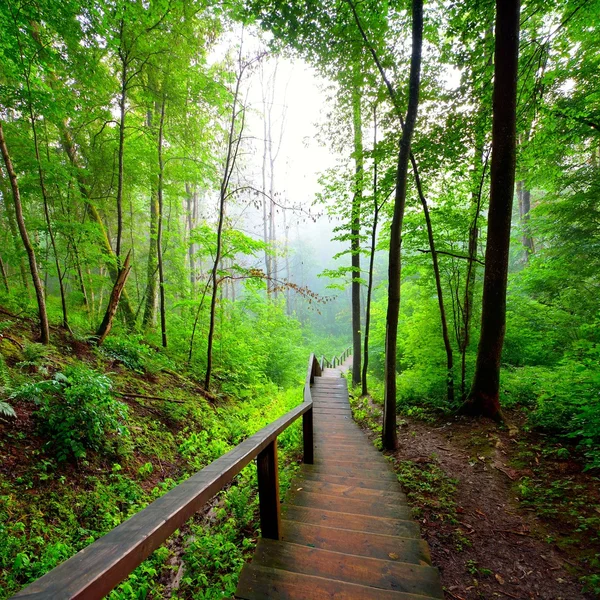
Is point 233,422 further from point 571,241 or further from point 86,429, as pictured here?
point 571,241

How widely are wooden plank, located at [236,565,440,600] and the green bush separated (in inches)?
103

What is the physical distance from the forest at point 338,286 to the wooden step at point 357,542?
25 centimetres

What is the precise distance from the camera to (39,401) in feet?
10.8

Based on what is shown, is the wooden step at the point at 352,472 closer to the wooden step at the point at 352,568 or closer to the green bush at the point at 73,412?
the wooden step at the point at 352,568

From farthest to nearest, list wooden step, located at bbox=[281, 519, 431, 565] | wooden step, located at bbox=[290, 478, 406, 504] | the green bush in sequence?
1. the green bush
2. wooden step, located at bbox=[290, 478, 406, 504]
3. wooden step, located at bbox=[281, 519, 431, 565]

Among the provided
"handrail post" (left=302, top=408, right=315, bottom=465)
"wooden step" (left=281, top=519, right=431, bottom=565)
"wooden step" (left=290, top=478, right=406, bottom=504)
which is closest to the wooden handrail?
"wooden step" (left=281, top=519, right=431, bottom=565)

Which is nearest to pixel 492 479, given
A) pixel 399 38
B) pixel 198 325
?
pixel 399 38

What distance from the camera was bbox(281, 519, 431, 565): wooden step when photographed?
7.16 feet

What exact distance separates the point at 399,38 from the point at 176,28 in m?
4.43

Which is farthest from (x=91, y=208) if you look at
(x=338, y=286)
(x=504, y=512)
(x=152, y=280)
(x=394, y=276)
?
(x=504, y=512)

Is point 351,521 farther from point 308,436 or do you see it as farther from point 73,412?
point 73,412

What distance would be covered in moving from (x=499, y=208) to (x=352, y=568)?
16.3ft

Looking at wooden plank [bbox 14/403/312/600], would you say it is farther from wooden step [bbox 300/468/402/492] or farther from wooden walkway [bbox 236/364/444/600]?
wooden step [bbox 300/468/402/492]

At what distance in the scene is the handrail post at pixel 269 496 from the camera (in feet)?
6.97
